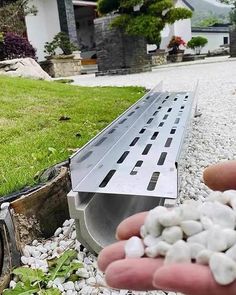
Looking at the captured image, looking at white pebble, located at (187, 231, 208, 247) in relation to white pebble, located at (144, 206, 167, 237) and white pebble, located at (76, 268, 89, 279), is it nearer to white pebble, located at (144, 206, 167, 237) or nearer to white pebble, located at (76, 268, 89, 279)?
white pebble, located at (144, 206, 167, 237)

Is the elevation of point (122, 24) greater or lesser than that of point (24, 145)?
greater

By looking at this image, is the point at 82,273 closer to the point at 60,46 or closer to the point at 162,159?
the point at 162,159

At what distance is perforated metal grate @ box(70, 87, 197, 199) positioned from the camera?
55.7 inches

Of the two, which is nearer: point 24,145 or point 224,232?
point 224,232

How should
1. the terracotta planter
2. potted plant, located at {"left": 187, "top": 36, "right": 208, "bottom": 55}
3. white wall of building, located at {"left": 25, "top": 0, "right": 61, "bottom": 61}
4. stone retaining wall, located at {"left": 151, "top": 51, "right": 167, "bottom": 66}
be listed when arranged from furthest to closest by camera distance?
potted plant, located at {"left": 187, "top": 36, "right": 208, "bottom": 55}
the terracotta planter
stone retaining wall, located at {"left": 151, "top": 51, "right": 167, "bottom": 66}
white wall of building, located at {"left": 25, "top": 0, "right": 61, "bottom": 61}

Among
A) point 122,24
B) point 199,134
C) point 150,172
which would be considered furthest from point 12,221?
point 122,24

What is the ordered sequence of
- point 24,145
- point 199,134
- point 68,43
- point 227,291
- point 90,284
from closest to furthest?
point 227,291, point 90,284, point 24,145, point 199,134, point 68,43

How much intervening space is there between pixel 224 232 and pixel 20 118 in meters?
3.13

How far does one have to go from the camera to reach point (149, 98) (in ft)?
11.5

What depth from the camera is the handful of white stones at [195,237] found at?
61 centimetres

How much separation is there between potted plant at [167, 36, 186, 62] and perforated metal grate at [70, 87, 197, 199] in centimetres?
1497

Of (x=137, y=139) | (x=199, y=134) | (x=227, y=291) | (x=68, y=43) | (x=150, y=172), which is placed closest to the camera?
(x=227, y=291)

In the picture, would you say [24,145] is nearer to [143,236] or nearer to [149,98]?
[149,98]

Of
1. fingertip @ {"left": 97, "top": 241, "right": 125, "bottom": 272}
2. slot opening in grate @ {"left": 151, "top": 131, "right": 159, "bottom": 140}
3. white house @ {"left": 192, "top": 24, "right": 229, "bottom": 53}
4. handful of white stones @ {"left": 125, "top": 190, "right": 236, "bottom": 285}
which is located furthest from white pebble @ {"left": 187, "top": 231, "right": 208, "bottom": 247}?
white house @ {"left": 192, "top": 24, "right": 229, "bottom": 53}
